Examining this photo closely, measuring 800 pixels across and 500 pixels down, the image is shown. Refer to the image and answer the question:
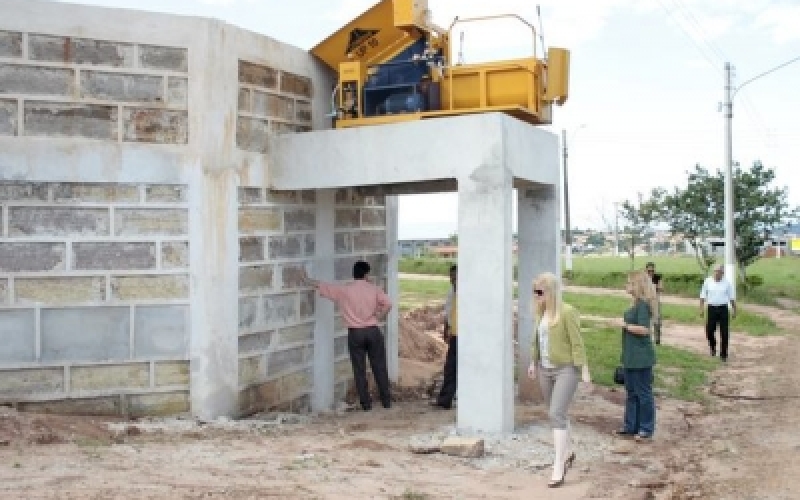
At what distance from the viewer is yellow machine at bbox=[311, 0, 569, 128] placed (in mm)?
9453

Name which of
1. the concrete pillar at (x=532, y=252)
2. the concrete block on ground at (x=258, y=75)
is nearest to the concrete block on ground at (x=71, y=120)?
the concrete block on ground at (x=258, y=75)

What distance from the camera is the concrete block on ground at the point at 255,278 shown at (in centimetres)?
958

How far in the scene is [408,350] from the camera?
16422 millimetres

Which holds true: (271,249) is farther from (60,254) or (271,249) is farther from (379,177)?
(60,254)

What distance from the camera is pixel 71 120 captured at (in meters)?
8.70

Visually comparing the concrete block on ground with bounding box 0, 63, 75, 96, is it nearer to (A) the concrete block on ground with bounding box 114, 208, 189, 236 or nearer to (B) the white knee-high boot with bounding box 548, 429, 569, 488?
(A) the concrete block on ground with bounding box 114, 208, 189, 236

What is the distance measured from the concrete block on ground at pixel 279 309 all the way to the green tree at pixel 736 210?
2338 centimetres

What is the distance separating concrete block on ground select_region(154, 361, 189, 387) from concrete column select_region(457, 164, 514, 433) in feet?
9.71

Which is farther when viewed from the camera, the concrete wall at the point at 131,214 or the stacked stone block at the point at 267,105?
the stacked stone block at the point at 267,105

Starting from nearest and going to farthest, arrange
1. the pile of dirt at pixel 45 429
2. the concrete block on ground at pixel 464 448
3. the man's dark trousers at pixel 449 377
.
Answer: the pile of dirt at pixel 45 429 → the concrete block on ground at pixel 464 448 → the man's dark trousers at pixel 449 377

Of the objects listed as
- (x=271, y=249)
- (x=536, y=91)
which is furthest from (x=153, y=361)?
(x=536, y=91)

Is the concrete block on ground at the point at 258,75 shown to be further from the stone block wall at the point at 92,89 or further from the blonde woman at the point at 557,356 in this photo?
the blonde woman at the point at 557,356

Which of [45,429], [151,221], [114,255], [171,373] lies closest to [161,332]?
[171,373]

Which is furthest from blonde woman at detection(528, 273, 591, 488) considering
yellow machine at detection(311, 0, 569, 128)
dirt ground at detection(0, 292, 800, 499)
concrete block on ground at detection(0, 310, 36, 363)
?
concrete block on ground at detection(0, 310, 36, 363)
